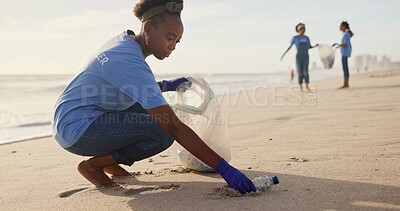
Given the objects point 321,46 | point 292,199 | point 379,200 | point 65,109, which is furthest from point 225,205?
point 321,46

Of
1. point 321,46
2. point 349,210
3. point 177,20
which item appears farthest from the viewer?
point 321,46

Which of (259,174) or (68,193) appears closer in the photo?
Result: (68,193)

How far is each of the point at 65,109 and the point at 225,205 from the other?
1.03m

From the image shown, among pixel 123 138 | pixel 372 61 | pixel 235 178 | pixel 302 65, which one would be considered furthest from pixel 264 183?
pixel 372 61

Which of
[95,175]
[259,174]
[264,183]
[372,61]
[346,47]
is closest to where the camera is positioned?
[264,183]

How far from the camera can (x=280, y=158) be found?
3.08 metres

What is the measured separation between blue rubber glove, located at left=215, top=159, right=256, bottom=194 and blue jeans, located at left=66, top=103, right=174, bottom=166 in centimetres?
52

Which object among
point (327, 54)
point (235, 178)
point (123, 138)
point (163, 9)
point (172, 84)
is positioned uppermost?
point (163, 9)

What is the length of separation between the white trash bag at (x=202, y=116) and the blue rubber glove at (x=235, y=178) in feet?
2.14

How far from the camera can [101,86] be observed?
7.70 feet

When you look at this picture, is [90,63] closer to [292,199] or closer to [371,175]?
[292,199]

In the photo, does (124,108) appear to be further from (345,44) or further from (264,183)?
(345,44)

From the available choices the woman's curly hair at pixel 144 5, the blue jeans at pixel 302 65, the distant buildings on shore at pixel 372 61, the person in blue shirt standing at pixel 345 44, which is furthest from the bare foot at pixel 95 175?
the distant buildings on shore at pixel 372 61

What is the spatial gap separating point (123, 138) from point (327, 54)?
8.41 metres
